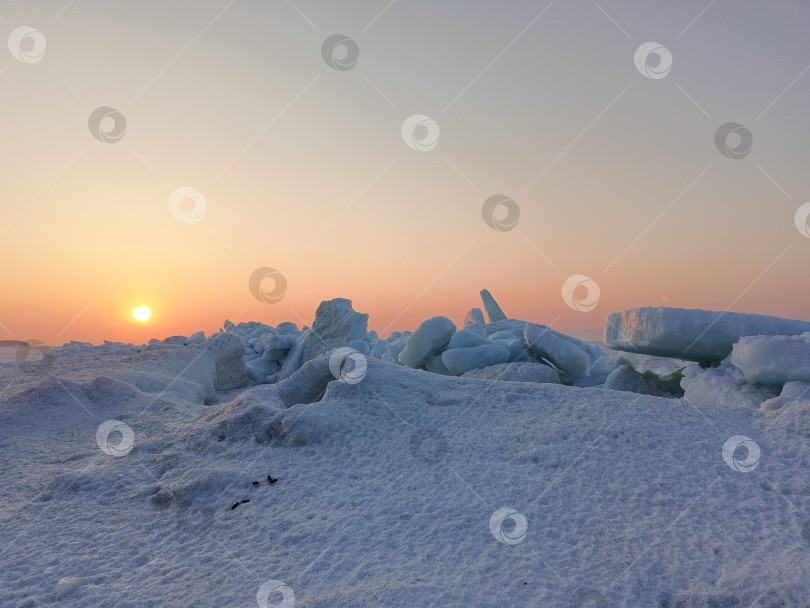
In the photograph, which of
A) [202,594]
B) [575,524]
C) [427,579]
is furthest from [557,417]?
[202,594]

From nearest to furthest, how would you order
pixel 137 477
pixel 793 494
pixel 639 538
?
pixel 639 538 → pixel 793 494 → pixel 137 477

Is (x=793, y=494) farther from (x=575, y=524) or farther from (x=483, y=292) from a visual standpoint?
(x=483, y=292)

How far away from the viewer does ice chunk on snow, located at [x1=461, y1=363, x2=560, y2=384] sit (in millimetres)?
8336

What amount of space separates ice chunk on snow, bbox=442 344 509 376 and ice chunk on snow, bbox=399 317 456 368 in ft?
1.73

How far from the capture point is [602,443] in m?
4.98

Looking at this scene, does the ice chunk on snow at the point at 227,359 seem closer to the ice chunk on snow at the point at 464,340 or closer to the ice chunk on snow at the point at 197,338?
the ice chunk on snow at the point at 464,340

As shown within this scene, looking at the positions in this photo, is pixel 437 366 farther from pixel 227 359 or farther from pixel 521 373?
pixel 227 359

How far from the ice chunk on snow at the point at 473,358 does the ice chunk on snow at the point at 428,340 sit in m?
0.53

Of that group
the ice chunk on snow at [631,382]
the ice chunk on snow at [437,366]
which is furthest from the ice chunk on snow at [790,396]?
the ice chunk on snow at [437,366]

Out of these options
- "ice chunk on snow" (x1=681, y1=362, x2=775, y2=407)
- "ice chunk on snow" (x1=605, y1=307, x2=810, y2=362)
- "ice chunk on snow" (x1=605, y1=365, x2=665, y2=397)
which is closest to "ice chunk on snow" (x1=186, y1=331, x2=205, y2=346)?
"ice chunk on snow" (x1=605, y1=365, x2=665, y2=397)

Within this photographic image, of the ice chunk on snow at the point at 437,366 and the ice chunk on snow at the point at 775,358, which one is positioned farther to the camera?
the ice chunk on snow at the point at 437,366

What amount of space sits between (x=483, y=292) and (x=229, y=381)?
8752mm

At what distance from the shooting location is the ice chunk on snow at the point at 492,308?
18.1m

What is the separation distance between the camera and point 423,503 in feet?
14.2
